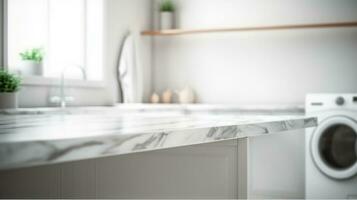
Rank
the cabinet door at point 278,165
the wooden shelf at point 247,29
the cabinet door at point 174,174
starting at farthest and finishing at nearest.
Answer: the wooden shelf at point 247,29, the cabinet door at point 278,165, the cabinet door at point 174,174

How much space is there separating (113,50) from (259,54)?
4.77ft

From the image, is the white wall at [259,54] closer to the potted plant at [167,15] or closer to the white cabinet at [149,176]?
the potted plant at [167,15]

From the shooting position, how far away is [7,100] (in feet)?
9.57

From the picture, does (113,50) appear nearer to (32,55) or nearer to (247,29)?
(32,55)

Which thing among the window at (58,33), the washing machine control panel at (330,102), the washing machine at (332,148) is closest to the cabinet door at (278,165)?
the washing machine at (332,148)

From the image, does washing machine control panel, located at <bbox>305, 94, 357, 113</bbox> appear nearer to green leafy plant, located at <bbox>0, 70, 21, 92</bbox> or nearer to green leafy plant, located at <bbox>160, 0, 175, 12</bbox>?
green leafy plant, located at <bbox>160, 0, 175, 12</bbox>

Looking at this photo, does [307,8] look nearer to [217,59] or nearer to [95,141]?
[217,59]

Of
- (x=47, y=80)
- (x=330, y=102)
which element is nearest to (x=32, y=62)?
(x=47, y=80)

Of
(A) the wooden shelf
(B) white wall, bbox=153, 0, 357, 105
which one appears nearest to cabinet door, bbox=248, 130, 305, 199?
(B) white wall, bbox=153, 0, 357, 105

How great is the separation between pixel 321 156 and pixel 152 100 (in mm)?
1862

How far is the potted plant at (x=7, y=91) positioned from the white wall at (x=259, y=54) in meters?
2.28

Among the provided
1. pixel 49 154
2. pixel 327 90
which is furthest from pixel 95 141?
pixel 327 90

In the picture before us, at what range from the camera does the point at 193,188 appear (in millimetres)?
1219

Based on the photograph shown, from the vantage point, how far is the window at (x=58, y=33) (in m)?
3.49
